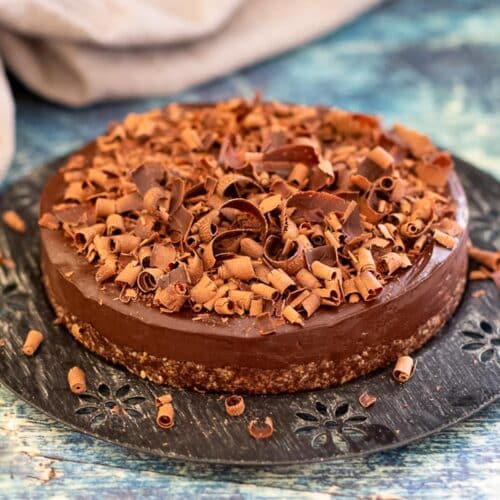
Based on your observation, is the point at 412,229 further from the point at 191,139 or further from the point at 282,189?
the point at 191,139

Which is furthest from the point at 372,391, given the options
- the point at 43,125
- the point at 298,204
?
the point at 43,125

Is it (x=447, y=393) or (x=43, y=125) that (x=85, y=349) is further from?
(x=43, y=125)

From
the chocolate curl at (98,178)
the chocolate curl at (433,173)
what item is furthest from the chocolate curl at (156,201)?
the chocolate curl at (433,173)

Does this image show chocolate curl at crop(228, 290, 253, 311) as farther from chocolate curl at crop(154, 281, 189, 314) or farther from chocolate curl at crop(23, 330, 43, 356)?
chocolate curl at crop(23, 330, 43, 356)

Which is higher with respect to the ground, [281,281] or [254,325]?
[281,281]

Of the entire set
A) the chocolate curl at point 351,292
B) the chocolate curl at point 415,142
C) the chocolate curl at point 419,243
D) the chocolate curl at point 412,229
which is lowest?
the chocolate curl at point 351,292

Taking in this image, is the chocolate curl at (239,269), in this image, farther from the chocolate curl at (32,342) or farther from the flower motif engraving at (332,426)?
the chocolate curl at (32,342)

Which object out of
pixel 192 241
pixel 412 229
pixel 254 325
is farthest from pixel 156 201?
pixel 412 229
